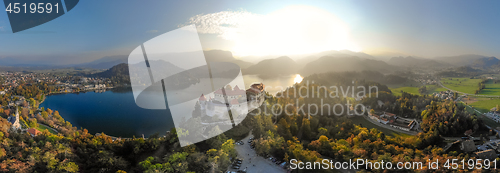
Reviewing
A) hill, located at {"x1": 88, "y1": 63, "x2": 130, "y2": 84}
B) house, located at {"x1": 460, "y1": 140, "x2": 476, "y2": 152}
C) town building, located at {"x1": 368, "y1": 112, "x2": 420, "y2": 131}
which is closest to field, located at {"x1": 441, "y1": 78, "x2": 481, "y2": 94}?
town building, located at {"x1": 368, "y1": 112, "x2": 420, "y2": 131}

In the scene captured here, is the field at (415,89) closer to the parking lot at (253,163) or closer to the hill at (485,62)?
the hill at (485,62)

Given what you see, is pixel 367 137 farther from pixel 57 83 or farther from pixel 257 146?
pixel 57 83

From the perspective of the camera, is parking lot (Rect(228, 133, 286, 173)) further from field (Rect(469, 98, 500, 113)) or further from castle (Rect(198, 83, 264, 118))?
field (Rect(469, 98, 500, 113))

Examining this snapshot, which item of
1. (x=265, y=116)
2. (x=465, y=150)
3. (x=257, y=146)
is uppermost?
(x=265, y=116)

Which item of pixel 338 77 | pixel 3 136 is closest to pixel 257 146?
pixel 3 136

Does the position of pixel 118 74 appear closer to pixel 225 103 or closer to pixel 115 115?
pixel 115 115
